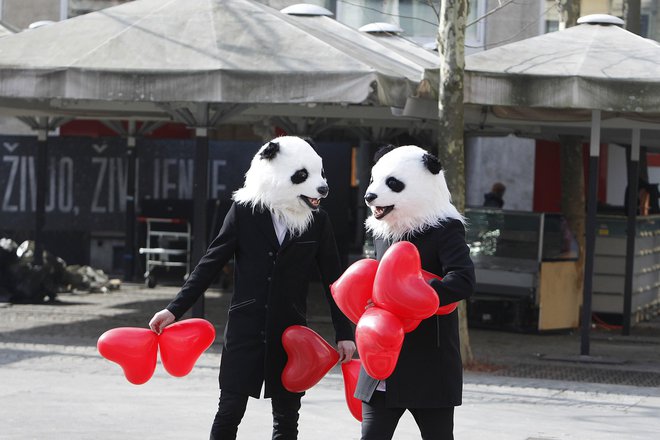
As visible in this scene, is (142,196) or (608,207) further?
(142,196)

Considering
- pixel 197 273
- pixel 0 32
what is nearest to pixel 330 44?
pixel 0 32

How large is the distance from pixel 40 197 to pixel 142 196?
2.56 m

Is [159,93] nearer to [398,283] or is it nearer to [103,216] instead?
[398,283]

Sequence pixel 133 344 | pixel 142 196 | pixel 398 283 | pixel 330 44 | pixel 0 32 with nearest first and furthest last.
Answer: pixel 398 283 → pixel 133 344 → pixel 330 44 → pixel 0 32 → pixel 142 196

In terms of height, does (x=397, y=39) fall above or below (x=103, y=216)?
above

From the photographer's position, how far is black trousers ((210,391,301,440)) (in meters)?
5.62

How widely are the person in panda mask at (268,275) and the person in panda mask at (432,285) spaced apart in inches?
21.2

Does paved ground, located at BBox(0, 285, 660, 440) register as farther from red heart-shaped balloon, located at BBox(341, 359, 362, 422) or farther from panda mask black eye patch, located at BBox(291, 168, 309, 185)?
panda mask black eye patch, located at BBox(291, 168, 309, 185)

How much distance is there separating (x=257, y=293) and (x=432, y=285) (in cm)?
108

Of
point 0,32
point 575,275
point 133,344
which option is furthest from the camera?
point 0,32

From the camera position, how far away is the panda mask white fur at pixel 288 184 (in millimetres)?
5801

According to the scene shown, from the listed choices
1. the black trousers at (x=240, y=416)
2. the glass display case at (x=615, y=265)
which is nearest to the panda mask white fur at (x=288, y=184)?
the black trousers at (x=240, y=416)

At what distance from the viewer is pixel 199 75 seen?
443 inches

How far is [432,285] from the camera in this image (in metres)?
5.01
